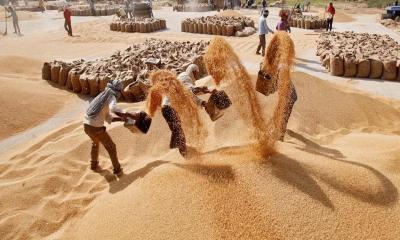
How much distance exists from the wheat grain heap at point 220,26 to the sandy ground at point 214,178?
296 inches

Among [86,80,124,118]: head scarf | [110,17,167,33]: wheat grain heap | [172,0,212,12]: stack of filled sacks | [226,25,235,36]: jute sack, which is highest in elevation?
[172,0,212,12]: stack of filled sacks

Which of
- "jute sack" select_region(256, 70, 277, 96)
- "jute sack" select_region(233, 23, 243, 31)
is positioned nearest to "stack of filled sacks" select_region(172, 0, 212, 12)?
"jute sack" select_region(233, 23, 243, 31)

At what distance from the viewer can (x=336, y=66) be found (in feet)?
27.9

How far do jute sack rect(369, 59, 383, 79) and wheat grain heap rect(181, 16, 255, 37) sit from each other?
6.45 m

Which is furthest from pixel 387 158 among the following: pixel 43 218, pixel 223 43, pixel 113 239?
pixel 43 218

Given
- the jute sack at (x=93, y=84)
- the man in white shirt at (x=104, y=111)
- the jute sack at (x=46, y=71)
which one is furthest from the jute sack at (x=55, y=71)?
the man in white shirt at (x=104, y=111)

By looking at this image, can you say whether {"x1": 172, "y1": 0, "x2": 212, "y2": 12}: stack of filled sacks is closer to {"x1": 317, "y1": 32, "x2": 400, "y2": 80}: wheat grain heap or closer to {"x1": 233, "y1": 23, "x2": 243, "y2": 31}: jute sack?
{"x1": 233, "y1": 23, "x2": 243, "y2": 31}: jute sack

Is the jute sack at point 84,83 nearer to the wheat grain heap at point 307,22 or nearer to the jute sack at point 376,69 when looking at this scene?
the jute sack at point 376,69

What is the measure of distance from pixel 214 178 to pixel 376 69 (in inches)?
245

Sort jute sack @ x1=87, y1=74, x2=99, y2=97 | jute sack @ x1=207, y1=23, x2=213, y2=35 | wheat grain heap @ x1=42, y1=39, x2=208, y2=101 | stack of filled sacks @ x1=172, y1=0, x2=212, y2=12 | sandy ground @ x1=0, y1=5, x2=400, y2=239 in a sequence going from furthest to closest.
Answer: stack of filled sacks @ x1=172, y1=0, x2=212, y2=12, jute sack @ x1=207, y1=23, x2=213, y2=35, jute sack @ x1=87, y1=74, x2=99, y2=97, wheat grain heap @ x1=42, y1=39, x2=208, y2=101, sandy ground @ x1=0, y1=5, x2=400, y2=239

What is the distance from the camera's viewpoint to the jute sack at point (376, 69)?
323 inches

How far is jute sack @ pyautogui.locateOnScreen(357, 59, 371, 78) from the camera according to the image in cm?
827

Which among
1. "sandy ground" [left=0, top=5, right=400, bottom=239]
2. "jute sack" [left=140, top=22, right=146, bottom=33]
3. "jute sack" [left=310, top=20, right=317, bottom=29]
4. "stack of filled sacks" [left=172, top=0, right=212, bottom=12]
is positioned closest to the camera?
"sandy ground" [left=0, top=5, right=400, bottom=239]

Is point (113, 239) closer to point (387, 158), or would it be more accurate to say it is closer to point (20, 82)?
point (387, 158)
